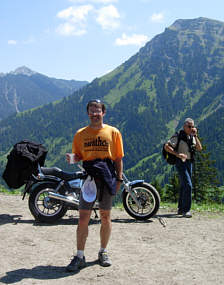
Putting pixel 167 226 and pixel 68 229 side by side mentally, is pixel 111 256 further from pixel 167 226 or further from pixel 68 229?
pixel 167 226

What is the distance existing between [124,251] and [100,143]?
2370 millimetres

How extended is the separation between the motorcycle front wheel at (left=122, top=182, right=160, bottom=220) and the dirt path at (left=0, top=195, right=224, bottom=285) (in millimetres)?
218

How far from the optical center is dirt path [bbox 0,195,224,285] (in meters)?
4.93

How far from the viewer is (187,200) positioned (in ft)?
→ 31.2

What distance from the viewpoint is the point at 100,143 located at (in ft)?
17.1

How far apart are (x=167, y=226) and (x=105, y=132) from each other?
13.3 ft

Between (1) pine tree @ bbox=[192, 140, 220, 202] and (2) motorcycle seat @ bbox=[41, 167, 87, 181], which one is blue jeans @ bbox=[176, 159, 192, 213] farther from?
(1) pine tree @ bbox=[192, 140, 220, 202]

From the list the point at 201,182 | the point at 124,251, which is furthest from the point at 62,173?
the point at 201,182

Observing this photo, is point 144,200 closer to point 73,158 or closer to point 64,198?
point 64,198

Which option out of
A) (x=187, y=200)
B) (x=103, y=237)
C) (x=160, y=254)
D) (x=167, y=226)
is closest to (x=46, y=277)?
(x=103, y=237)

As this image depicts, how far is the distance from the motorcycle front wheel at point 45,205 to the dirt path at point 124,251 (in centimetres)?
24

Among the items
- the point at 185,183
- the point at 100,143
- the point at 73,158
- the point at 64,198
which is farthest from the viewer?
the point at 185,183

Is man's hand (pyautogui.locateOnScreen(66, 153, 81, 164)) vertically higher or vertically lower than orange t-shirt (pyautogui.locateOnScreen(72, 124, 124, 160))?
lower

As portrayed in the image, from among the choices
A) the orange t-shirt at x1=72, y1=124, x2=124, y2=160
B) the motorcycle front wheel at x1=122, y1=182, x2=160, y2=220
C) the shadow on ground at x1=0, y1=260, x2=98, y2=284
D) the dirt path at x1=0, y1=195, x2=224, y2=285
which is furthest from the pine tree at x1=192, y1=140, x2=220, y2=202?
the shadow on ground at x1=0, y1=260, x2=98, y2=284
